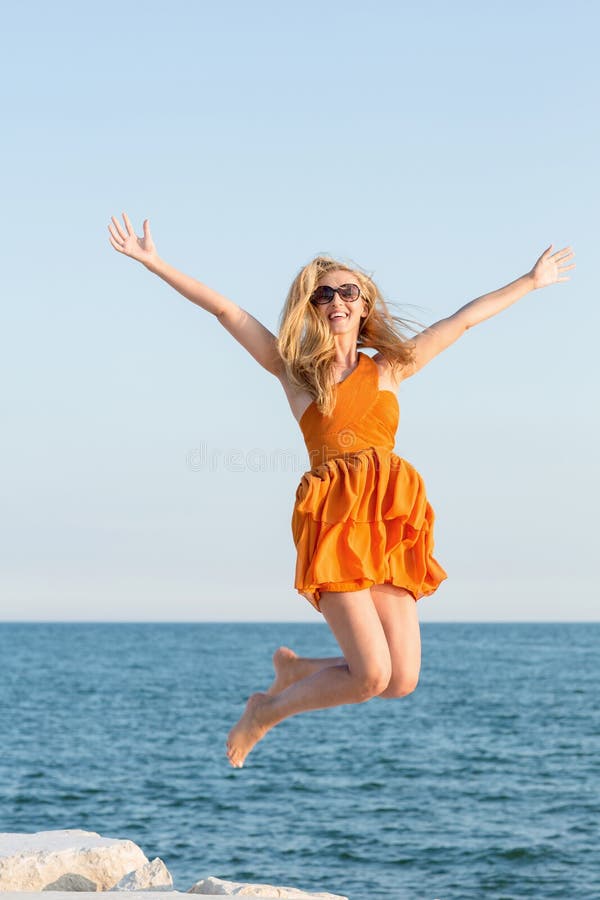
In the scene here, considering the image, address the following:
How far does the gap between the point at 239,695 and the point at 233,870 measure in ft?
112

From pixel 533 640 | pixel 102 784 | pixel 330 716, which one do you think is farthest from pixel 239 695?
pixel 533 640

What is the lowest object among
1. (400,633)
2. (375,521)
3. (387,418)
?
(400,633)

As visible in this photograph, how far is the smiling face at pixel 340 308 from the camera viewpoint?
18.9 ft

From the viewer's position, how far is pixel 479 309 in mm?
6023

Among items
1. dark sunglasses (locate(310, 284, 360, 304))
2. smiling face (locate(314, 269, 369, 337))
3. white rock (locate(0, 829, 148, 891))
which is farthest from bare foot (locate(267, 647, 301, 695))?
white rock (locate(0, 829, 148, 891))

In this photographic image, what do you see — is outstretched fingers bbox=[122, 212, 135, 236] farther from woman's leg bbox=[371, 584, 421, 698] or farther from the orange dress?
woman's leg bbox=[371, 584, 421, 698]

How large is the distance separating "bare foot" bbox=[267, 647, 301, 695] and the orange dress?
1.72ft

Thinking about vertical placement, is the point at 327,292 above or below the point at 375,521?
above

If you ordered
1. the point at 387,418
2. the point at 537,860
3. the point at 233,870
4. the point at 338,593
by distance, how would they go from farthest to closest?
the point at 537,860 < the point at 233,870 < the point at 387,418 < the point at 338,593

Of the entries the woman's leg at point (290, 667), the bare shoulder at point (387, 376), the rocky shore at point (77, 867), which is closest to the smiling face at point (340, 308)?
the bare shoulder at point (387, 376)

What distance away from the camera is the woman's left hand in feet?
20.4

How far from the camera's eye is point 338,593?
17.2ft

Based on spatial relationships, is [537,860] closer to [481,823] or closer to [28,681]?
[481,823]

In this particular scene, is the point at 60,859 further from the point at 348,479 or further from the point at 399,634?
the point at 348,479
